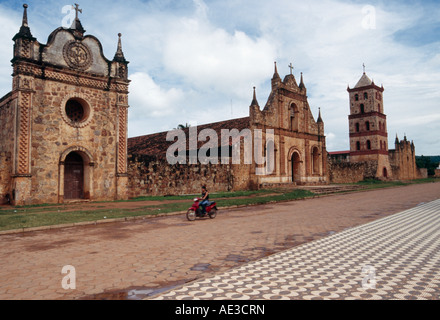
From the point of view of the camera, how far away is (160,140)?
34.2 metres

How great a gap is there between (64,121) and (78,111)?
1549mm

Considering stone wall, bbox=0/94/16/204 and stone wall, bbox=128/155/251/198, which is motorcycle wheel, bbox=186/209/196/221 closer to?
stone wall, bbox=128/155/251/198

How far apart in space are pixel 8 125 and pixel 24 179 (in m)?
3.14

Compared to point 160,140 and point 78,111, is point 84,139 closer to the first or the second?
point 78,111

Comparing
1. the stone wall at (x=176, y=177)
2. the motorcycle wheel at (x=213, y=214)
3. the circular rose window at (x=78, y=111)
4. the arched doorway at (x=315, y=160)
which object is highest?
the circular rose window at (x=78, y=111)

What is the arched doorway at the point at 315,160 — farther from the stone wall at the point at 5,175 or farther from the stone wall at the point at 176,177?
the stone wall at the point at 5,175

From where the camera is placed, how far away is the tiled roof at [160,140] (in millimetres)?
28528

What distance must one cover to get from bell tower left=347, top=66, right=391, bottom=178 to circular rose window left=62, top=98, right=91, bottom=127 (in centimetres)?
4593

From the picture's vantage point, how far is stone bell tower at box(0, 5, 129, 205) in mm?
14978

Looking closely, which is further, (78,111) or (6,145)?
(78,111)

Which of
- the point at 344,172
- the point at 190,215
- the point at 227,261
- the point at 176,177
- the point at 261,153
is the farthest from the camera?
the point at 344,172

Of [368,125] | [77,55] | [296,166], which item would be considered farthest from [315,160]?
[77,55]

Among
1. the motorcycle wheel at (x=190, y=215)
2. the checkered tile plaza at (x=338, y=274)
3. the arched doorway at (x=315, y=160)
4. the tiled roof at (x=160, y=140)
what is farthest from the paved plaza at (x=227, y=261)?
the arched doorway at (x=315, y=160)

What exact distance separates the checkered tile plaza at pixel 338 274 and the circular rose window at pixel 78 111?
14.7m
